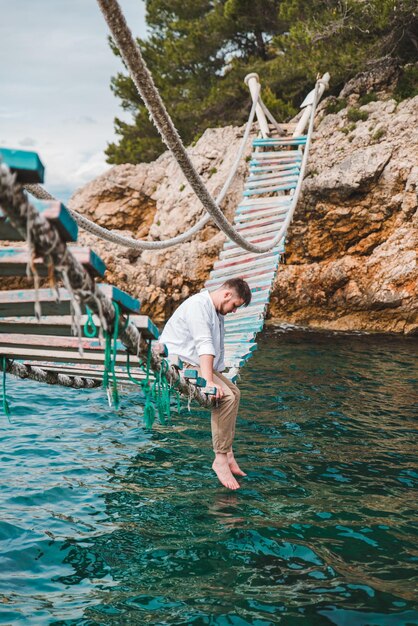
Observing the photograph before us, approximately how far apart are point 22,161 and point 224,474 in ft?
12.0

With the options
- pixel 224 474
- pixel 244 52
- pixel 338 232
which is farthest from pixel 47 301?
pixel 244 52

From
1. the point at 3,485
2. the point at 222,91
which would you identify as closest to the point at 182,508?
the point at 3,485

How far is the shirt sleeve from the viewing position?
475 cm

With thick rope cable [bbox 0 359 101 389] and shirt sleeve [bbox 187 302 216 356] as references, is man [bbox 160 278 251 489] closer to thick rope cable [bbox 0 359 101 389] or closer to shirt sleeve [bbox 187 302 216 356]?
shirt sleeve [bbox 187 302 216 356]

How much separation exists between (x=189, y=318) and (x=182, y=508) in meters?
1.49

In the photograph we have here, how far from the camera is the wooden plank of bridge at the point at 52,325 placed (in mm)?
3215

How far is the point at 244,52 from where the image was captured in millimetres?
20781

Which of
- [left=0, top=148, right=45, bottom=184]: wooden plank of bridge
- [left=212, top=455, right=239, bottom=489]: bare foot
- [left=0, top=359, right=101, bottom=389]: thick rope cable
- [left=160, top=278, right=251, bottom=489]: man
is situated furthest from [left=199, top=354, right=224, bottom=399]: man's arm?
[left=0, top=148, right=45, bottom=184]: wooden plank of bridge

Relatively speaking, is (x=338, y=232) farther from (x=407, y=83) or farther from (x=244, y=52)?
(x=244, y=52)

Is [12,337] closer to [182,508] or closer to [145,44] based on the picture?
[182,508]

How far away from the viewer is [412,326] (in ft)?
40.3

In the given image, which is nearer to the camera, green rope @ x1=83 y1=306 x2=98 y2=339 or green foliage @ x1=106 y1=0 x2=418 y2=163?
green rope @ x1=83 y1=306 x2=98 y2=339

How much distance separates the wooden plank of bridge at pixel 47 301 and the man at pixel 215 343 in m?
1.72

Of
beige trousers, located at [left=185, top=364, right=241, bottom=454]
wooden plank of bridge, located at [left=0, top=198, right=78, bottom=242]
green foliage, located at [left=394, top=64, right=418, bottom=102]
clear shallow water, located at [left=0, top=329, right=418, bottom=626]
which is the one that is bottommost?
clear shallow water, located at [left=0, top=329, right=418, bottom=626]
